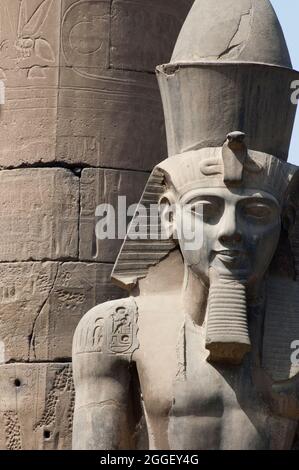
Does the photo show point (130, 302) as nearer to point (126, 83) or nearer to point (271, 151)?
point (271, 151)

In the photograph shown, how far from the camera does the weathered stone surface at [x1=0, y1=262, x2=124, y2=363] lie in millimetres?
14680

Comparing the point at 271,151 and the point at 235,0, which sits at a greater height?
the point at 235,0

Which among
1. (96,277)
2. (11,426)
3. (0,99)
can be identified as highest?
(0,99)

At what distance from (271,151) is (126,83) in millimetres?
3325

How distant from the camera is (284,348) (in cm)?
1166

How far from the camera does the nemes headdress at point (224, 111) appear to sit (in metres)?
11.6

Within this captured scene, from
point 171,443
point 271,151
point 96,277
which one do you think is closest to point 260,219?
point 271,151

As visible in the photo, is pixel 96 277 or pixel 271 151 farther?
pixel 96 277

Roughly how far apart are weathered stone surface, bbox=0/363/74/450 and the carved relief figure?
279 centimetres

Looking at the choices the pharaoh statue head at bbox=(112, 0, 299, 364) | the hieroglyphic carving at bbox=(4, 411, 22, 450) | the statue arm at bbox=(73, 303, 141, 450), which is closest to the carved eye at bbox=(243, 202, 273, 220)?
the pharaoh statue head at bbox=(112, 0, 299, 364)

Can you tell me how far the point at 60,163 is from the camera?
14.9 meters

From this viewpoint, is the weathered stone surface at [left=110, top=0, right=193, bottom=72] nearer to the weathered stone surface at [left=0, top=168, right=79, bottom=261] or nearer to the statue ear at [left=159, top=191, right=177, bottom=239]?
the weathered stone surface at [left=0, top=168, right=79, bottom=261]

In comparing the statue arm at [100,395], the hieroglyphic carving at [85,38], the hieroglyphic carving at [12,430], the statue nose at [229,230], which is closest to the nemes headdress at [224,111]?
the statue nose at [229,230]

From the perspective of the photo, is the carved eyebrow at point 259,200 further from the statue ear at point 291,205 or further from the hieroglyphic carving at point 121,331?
the hieroglyphic carving at point 121,331
